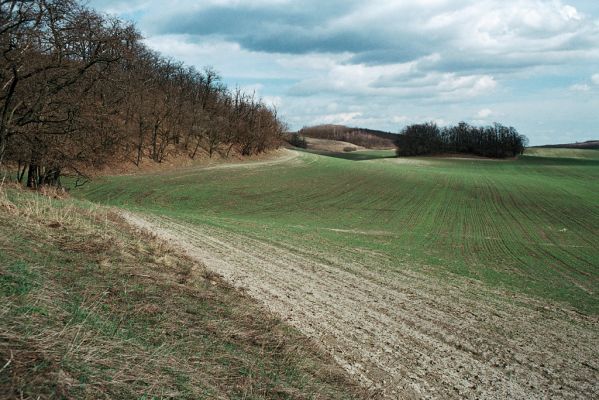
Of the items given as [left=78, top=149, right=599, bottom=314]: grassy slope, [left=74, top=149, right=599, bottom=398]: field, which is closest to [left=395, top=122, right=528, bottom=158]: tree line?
[left=78, top=149, right=599, bottom=314]: grassy slope

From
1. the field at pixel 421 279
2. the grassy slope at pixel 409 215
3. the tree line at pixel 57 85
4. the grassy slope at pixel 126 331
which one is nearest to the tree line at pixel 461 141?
the grassy slope at pixel 409 215

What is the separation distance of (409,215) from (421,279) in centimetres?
2517

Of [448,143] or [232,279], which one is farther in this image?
[448,143]

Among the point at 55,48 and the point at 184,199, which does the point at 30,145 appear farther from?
the point at 184,199

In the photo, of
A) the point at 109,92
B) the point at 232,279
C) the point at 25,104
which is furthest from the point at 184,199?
the point at 232,279

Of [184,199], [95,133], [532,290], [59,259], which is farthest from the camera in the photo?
[184,199]

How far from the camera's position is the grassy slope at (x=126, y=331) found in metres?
4.45

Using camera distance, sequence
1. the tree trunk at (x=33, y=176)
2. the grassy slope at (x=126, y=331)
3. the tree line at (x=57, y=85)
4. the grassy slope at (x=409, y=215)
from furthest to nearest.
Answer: the tree trunk at (x=33, y=176)
the grassy slope at (x=409, y=215)
the tree line at (x=57, y=85)
the grassy slope at (x=126, y=331)

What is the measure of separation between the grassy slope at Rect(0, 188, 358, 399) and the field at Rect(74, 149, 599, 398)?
1.78m

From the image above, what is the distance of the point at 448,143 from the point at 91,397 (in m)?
136

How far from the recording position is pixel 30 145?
76.9 feet

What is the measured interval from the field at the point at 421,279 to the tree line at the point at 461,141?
81762 mm

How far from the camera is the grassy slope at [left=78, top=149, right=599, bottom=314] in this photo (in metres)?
21.5

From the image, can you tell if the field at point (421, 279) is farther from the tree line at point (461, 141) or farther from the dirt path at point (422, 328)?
the tree line at point (461, 141)
